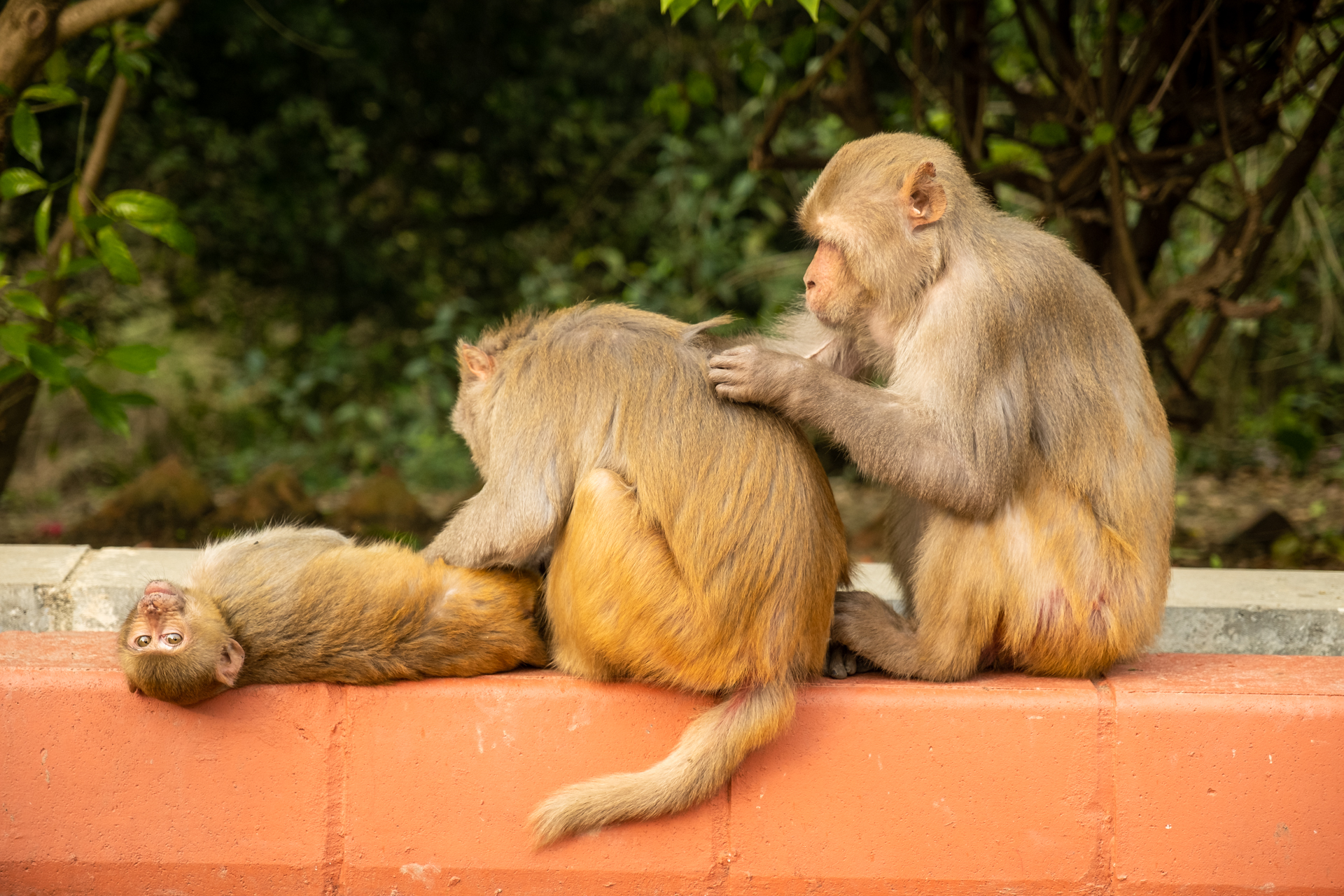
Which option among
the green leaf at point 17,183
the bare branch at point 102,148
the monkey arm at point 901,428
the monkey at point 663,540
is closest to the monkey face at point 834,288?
the monkey arm at point 901,428

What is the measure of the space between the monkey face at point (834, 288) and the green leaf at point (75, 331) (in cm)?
253

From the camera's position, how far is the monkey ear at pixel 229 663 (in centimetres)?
280

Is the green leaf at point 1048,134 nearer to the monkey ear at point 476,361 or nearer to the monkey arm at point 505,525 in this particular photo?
the monkey ear at point 476,361

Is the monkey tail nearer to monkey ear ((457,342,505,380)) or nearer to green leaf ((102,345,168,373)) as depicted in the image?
monkey ear ((457,342,505,380))

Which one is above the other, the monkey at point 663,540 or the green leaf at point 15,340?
the green leaf at point 15,340

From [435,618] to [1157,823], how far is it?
74.2 inches

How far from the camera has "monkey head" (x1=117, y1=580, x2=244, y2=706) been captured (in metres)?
2.75

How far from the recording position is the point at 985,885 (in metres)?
2.91

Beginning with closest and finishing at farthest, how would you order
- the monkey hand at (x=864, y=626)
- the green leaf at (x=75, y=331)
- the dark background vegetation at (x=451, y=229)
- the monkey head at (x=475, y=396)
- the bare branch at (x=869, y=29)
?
1. the monkey hand at (x=864, y=626)
2. the monkey head at (x=475, y=396)
3. the green leaf at (x=75, y=331)
4. the bare branch at (x=869, y=29)
5. the dark background vegetation at (x=451, y=229)

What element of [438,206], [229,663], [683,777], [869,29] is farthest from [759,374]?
[438,206]

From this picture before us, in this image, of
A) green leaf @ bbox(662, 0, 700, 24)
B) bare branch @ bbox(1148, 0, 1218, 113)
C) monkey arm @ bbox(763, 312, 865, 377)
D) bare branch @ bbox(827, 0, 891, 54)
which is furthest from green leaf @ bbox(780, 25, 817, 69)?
green leaf @ bbox(662, 0, 700, 24)

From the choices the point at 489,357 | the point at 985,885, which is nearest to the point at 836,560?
the point at 985,885

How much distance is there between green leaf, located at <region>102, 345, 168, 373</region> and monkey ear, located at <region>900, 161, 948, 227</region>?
243 centimetres

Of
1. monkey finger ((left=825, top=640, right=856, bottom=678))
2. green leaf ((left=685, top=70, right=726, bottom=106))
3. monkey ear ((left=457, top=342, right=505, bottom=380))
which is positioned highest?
green leaf ((left=685, top=70, right=726, bottom=106))
